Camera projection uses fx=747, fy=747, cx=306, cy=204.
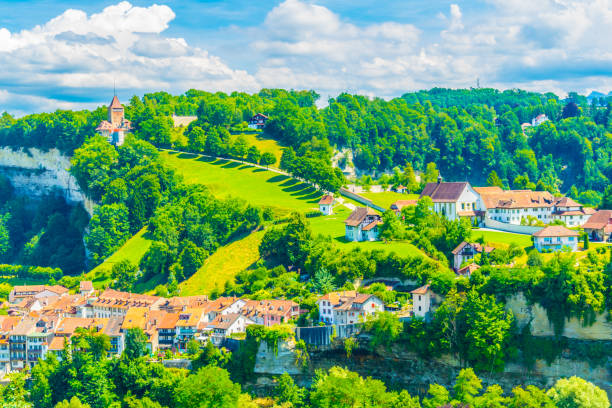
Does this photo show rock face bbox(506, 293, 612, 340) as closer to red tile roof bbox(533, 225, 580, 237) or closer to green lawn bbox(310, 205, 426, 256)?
red tile roof bbox(533, 225, 580, 237)

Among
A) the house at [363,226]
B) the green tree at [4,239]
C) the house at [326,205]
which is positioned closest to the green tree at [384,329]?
the house at [363,226]

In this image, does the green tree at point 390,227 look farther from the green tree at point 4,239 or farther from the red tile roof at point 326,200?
the green tree at point 4,239

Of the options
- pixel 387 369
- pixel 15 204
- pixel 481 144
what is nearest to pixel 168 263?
pixel 387 369

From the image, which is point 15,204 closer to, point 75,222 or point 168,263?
point 75,222

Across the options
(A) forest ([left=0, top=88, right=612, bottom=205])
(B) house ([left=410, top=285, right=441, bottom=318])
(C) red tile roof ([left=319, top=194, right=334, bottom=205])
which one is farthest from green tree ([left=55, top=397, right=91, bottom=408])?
(A) forest ([left=0, top=88, right=612, bottom=205])

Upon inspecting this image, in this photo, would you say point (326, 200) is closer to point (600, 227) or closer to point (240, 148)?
point (240, 148)

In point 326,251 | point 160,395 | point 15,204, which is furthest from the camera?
point 15,204
